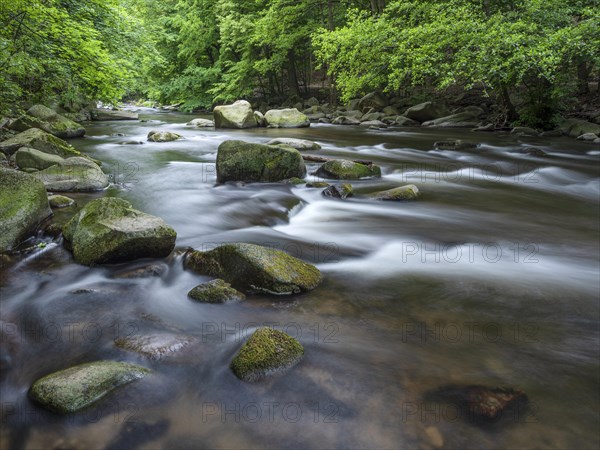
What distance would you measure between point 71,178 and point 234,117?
12.0 metres

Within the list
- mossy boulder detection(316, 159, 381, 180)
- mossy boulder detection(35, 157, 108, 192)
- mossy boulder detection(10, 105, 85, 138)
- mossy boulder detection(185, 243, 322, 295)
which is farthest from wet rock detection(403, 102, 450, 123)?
mossy boulder detection(185, 243, 322, 295)

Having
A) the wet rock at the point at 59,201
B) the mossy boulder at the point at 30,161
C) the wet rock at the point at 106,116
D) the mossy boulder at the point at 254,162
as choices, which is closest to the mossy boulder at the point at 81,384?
the wet rock at the point at 59,201

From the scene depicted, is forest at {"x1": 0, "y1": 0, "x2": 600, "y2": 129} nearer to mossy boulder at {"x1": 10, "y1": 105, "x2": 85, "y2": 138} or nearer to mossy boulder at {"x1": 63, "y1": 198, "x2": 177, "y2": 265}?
mossy boulder at {"x1": 10, "y1": 105, "x2": 85, "y2": 138}

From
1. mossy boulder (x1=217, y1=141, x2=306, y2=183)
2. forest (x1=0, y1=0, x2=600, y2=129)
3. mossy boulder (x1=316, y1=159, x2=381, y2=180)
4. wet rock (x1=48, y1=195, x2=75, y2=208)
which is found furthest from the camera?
mossy boulder (x1=316, y1=159, x2=381, y2=180)

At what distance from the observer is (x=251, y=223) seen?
18.7ft

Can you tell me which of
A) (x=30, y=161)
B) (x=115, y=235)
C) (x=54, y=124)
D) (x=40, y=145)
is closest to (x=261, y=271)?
(x=115, y=235)

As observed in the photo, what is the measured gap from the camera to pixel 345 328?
3080mm

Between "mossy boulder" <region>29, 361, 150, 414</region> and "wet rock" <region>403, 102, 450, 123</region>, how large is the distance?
1824 cm

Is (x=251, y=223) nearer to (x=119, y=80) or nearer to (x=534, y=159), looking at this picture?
(x=119, y=80)

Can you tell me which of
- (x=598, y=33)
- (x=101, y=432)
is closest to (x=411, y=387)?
(x=101, y=432)

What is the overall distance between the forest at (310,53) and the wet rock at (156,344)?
4702 mm

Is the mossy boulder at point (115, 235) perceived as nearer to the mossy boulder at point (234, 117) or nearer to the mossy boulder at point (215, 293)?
the mossy boulder at point (215, 293)

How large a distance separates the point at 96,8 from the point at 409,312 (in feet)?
34.1

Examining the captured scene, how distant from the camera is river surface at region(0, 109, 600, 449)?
2154 mm
